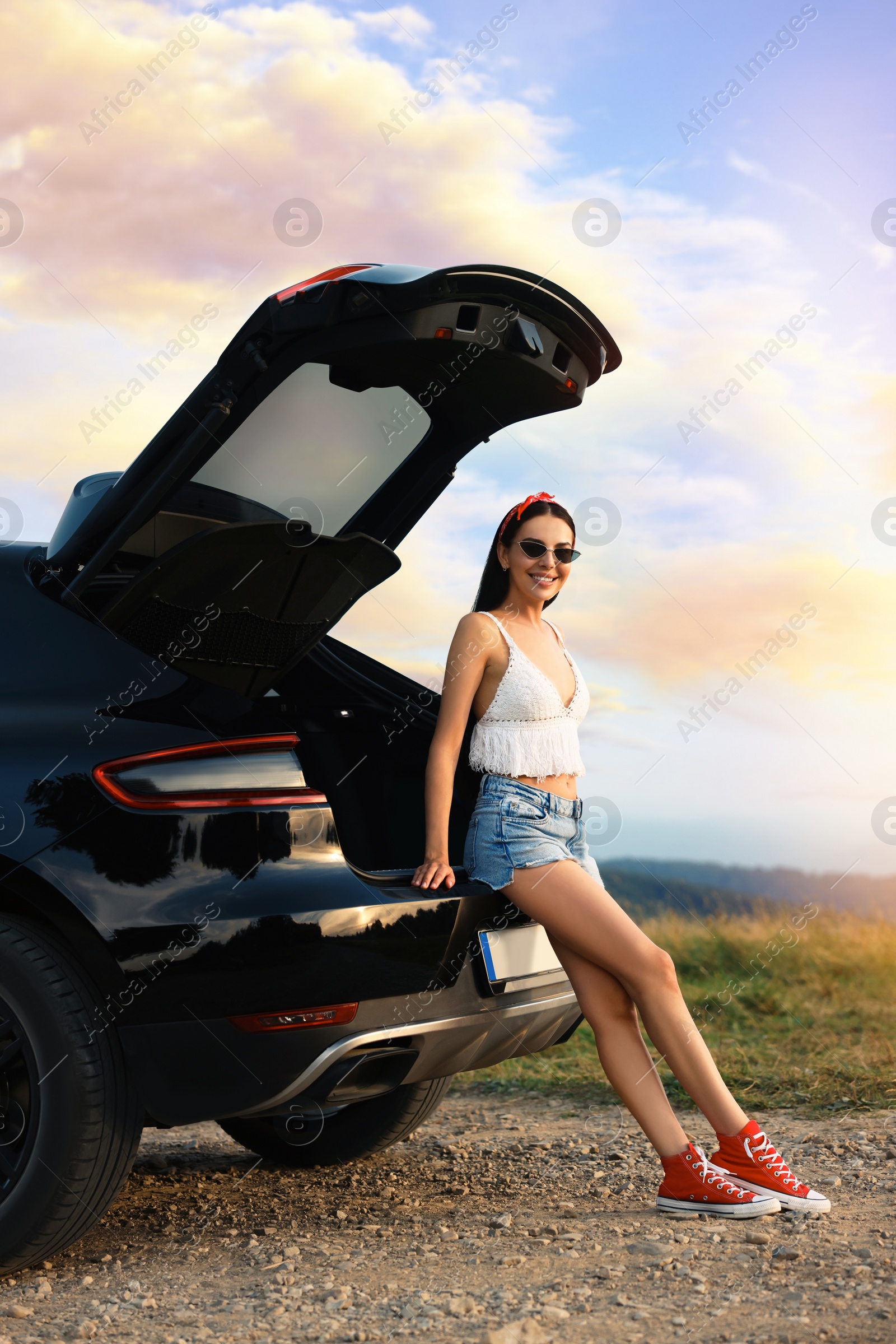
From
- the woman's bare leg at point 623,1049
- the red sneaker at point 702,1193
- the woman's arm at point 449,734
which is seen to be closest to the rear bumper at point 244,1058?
the woman's arm at point 449,734

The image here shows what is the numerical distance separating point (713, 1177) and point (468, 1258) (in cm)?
73

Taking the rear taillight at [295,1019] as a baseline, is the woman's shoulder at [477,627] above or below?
above

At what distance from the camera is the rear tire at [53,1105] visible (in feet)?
8.89

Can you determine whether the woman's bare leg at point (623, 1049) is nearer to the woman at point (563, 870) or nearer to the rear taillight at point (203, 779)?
the woman at point (563, 870)

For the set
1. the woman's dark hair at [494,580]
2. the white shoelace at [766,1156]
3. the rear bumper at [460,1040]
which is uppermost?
the woman's dark hair at [494,580]

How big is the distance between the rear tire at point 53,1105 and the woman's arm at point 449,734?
2.95 ft

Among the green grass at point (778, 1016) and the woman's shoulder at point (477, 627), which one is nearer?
the woman's shoulder at point (477, 627)

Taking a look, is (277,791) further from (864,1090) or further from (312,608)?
(864,1090)

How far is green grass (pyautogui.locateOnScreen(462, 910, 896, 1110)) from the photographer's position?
4.94 meters

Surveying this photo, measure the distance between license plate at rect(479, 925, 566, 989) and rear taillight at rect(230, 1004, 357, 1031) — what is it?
473 millimetres

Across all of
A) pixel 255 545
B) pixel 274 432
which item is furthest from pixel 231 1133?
pixel 274 432

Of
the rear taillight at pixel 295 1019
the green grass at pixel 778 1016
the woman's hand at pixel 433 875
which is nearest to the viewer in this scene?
the rear taillight at pixel 295 1019

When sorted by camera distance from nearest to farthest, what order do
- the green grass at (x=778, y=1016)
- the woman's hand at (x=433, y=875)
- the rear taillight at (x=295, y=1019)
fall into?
the rear taillight at (x=295, y=1019), the woman's hand at (x=433, y=875), the green grass at (x=778, y=1016)

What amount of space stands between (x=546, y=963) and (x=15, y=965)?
1.43 m
